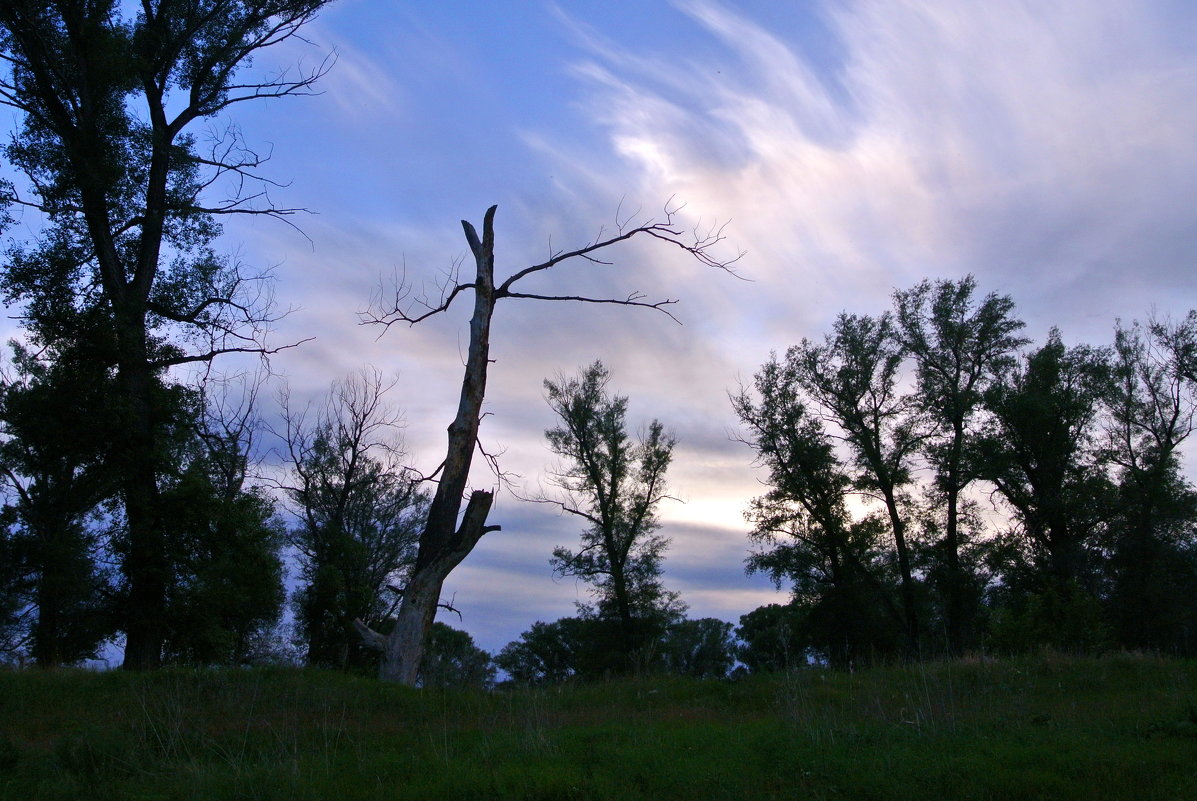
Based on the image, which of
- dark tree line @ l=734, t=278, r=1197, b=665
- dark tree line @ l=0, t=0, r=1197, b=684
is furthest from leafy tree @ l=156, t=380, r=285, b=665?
dark tree line @ l=734, t=278, r=1197, b=665

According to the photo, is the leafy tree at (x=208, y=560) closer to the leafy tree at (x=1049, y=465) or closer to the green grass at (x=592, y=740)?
the green grass at (x=592, y=740)

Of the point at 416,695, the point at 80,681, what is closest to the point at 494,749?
the point at 416,695

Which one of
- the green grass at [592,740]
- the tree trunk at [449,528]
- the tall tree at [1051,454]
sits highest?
the tall tree at [1051,454]

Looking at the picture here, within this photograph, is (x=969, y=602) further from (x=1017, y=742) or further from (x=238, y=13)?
(x=238, y=13)

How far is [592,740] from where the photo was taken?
25.8 feet

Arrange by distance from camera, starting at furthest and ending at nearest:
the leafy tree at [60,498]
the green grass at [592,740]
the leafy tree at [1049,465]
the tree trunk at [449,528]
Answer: the leafy tree at [1049,465]
the leafy tree at [60,498]
the tree trunk at [449,528]
the green grass at [592,740]

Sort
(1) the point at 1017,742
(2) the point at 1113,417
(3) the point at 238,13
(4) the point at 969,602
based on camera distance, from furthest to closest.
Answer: (2) the point at 1113,417
(4) the point at 969,602
(3) the point at 238,13
(1) the point at 1017,742

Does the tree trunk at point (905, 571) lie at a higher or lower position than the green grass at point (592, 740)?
higher

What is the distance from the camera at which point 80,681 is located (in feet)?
33.0

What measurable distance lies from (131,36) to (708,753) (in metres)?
17.8

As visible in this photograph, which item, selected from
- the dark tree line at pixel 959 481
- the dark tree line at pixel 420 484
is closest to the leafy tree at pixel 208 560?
the dark tree line at pixel 420 484

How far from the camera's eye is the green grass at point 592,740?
6.20m

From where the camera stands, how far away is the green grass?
244 inches

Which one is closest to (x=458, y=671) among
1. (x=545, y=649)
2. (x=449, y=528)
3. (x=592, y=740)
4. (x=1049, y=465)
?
(x=449, y=528)
